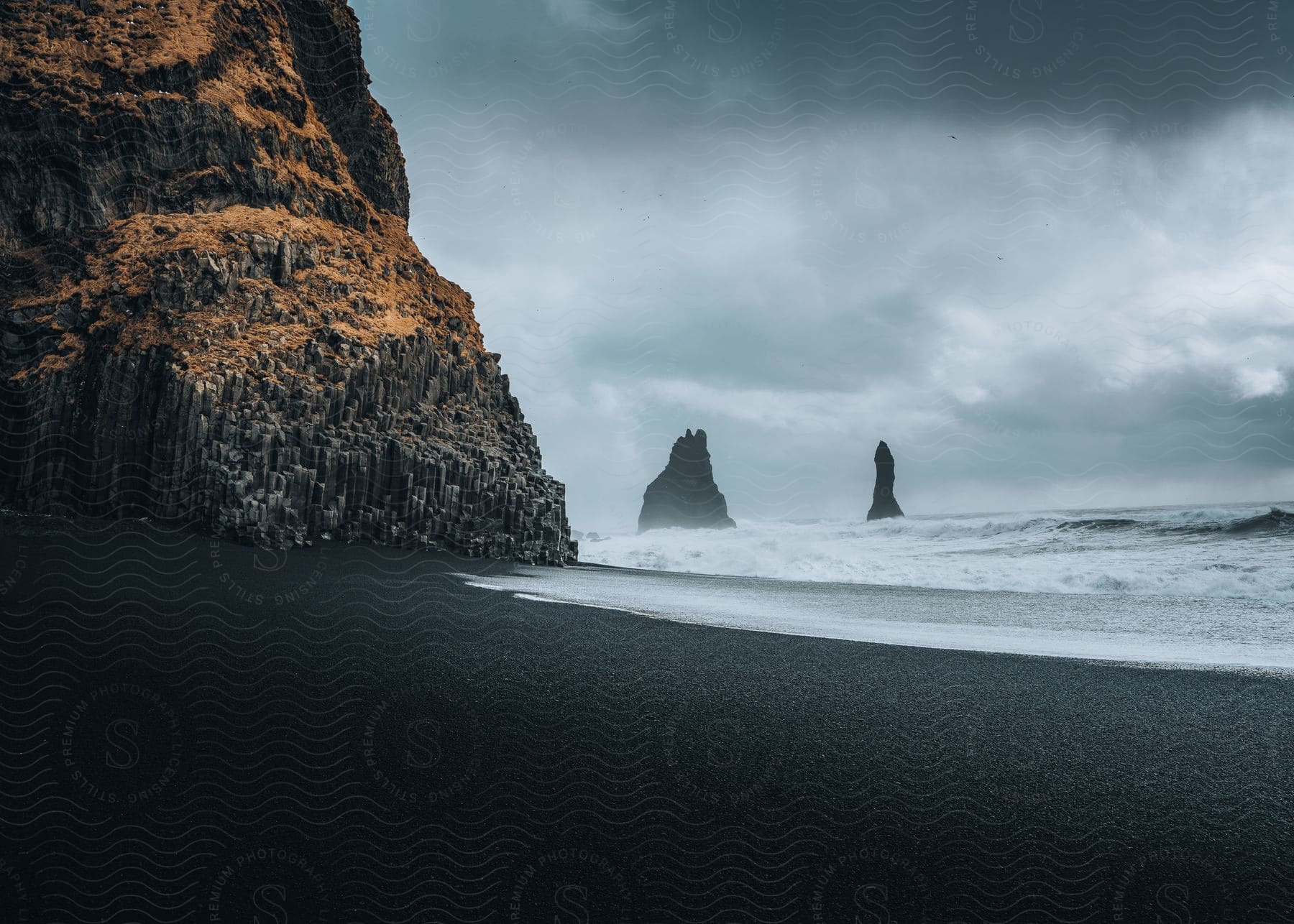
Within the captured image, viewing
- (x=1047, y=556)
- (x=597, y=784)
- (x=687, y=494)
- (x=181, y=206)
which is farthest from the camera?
→ (x=687, y=494)

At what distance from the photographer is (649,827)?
3576mm

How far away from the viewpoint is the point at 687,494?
71.1 metres

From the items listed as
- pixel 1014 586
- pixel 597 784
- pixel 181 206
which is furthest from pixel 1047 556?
pixel 181 206

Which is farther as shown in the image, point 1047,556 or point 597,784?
point 1047,556

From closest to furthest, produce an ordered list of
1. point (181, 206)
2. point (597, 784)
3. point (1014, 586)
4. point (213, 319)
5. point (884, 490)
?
point (597, 784) → point (213, 319) → point (1014, 586) → point (181, 206) → point (884, 490)

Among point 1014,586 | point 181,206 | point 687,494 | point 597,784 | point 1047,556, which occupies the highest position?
point 181,206

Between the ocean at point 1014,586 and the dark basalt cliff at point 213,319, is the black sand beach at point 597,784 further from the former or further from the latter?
the dark basalt cliff at point 213,319

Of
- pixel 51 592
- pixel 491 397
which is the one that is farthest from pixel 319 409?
pixel 51 592

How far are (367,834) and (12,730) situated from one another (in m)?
2.76

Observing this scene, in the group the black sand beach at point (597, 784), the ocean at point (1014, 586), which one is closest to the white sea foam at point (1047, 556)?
the ocean at point (1014, 586)

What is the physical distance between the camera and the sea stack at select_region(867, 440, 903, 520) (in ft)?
165

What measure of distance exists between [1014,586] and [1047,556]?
19.4ft

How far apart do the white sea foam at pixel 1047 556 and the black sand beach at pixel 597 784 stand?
1207 cm

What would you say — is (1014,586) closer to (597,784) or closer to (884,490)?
(597,784)
